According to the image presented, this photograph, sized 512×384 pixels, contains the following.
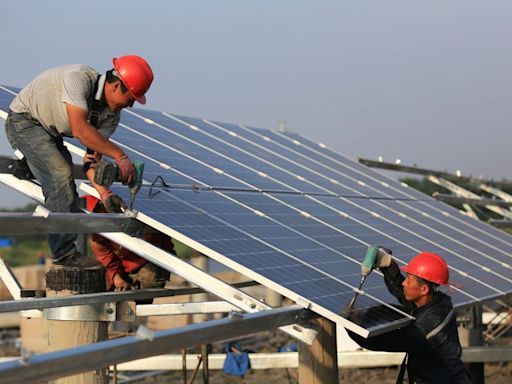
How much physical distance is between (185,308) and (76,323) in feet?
3.07

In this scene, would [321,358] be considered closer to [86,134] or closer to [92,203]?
[92,203]

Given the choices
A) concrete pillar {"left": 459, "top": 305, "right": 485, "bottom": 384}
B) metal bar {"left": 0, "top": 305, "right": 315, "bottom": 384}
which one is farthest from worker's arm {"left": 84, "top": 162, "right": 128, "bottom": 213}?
concrete pillar {"left": 459, "top": 305, "right": 485, "bottom": 384}

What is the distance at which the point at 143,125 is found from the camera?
11188 millimetres

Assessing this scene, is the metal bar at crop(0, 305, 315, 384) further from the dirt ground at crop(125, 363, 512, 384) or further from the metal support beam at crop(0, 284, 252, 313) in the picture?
the dirt ground at crop(125, 363, 512, 384)

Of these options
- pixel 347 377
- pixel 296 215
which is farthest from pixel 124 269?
pixel 347 377

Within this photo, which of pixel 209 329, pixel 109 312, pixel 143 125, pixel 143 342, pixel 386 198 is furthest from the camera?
pixel 386 198

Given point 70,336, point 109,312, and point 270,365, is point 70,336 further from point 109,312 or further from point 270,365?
point 270,365

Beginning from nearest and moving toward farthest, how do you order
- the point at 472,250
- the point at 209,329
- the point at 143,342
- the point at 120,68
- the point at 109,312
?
the point at 143,342
the point at 209,329
the point at 120,68
the point at 109,312
the point at 472,250

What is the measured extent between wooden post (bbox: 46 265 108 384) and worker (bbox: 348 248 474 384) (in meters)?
2.16

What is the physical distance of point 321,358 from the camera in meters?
8.80

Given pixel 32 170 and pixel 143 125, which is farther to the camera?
pixel 143 125

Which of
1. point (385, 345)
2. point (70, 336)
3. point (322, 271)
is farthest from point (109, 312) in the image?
point (385, 345)

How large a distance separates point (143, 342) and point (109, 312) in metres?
3.12

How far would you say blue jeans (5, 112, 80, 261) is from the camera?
297 inches
